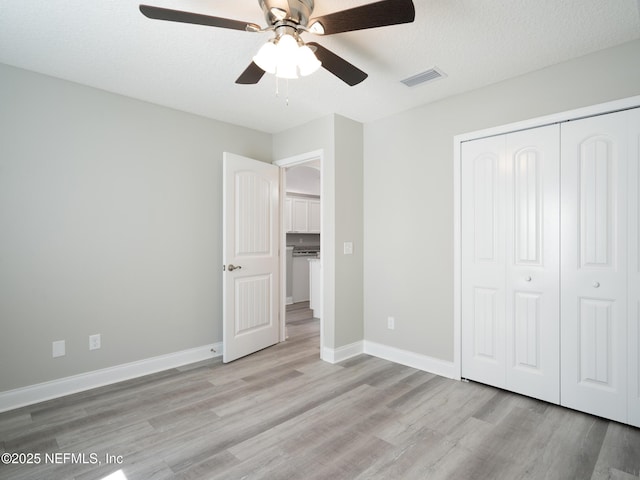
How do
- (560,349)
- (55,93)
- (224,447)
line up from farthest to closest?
1. (55,93)
2. (560,349)
3. (224,447)

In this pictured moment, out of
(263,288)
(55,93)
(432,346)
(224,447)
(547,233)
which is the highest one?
(55,93)

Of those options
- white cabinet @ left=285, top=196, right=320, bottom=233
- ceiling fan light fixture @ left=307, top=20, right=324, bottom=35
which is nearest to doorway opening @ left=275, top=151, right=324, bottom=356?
white cabinet @ left=285, top=196, right=320, bottom=233

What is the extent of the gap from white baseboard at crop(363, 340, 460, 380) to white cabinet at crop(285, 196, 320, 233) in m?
3.34

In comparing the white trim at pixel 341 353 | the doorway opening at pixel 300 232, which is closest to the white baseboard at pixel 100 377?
the white trim at pixel 341 353

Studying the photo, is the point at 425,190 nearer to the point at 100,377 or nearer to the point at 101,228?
the point at 101,228

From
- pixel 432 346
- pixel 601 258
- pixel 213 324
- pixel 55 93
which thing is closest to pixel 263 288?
pixel 213 324

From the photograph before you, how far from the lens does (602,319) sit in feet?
7.79

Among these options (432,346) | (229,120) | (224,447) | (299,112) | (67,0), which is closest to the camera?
(67,0)

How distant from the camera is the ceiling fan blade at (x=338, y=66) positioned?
187 centimetres

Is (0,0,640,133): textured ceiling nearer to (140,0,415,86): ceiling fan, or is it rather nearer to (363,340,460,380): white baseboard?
(140,0,415,86): ceiling fan

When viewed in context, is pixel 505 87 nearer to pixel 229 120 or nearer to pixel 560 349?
pixel 560 349

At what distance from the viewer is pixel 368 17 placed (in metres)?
1.57

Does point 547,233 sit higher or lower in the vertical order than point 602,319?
higher

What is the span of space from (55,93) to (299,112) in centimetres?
209
